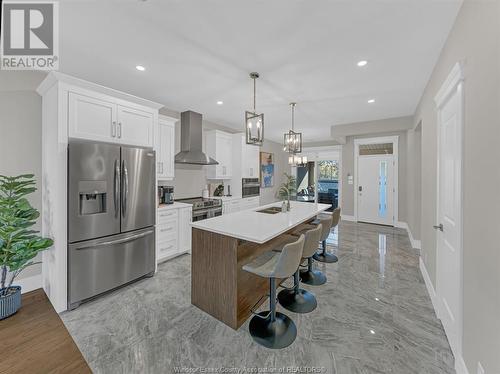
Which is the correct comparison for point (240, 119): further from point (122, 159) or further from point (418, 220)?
point (418, 220)

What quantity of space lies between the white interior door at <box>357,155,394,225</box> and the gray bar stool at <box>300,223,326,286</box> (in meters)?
4.02

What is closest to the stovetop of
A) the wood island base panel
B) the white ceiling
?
the wood island base panel

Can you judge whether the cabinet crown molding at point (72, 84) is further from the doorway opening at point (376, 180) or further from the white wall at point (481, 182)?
the doorway opening at point (376, 180)

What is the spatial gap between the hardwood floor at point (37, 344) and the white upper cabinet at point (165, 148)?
2.26 m

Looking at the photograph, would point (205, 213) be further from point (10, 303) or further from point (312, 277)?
point (10, 303)

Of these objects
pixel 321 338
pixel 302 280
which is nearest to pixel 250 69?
pixel 302 280

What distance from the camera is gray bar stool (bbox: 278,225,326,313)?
7.43ft

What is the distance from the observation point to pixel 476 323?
4.46ft

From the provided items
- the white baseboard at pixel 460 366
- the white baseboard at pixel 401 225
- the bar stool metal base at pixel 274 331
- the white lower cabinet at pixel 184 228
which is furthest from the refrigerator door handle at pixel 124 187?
the white baseboard at pixel 401 225

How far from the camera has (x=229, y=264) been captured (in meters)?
2.07

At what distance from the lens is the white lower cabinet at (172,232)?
137 inches

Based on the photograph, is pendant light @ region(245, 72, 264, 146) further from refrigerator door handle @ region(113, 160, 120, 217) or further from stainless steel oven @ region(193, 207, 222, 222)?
stainless steel oven @ region(193, 207, 222, 222)

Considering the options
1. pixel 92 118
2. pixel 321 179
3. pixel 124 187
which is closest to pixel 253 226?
pixel 124 187

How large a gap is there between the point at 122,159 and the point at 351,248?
420cm
